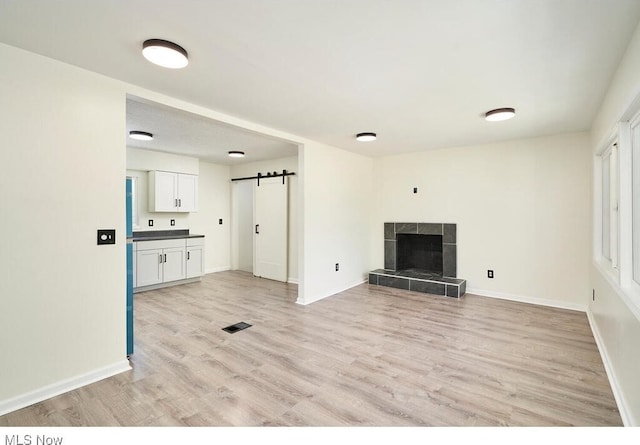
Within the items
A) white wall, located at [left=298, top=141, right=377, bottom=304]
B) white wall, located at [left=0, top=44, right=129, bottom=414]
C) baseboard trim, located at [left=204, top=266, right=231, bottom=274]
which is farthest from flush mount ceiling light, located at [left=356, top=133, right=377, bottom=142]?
baseboard trim, located at [left=204, top=266, right=231, bottom=274]

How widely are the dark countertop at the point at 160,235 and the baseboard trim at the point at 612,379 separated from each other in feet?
19.3

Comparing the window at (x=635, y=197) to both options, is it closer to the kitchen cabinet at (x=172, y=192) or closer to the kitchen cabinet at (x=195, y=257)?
the kitchen cabinet at (x=195, y=257)

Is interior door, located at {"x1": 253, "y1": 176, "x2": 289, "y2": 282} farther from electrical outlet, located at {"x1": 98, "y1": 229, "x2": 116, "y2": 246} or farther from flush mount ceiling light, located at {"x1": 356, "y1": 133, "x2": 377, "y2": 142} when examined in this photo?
electrical outlet, located at {"x1": 98, "y1": 229, "x2": 116, "y2": 246}

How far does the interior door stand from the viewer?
A: 598 cm

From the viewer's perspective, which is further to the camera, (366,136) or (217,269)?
(217,269)

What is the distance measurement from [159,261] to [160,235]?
83 centimetres

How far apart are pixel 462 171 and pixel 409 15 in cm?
381

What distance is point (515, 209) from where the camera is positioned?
453 cm

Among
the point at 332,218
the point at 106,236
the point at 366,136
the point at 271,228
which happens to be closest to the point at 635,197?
the point at 366,136

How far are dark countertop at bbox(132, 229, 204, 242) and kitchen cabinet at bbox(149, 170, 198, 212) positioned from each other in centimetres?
45

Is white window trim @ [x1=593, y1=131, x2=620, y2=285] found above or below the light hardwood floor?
above

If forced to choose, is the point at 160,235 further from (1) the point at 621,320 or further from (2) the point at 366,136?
(1) the point at 621,320

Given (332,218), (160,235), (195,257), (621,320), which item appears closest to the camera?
(621,320)
